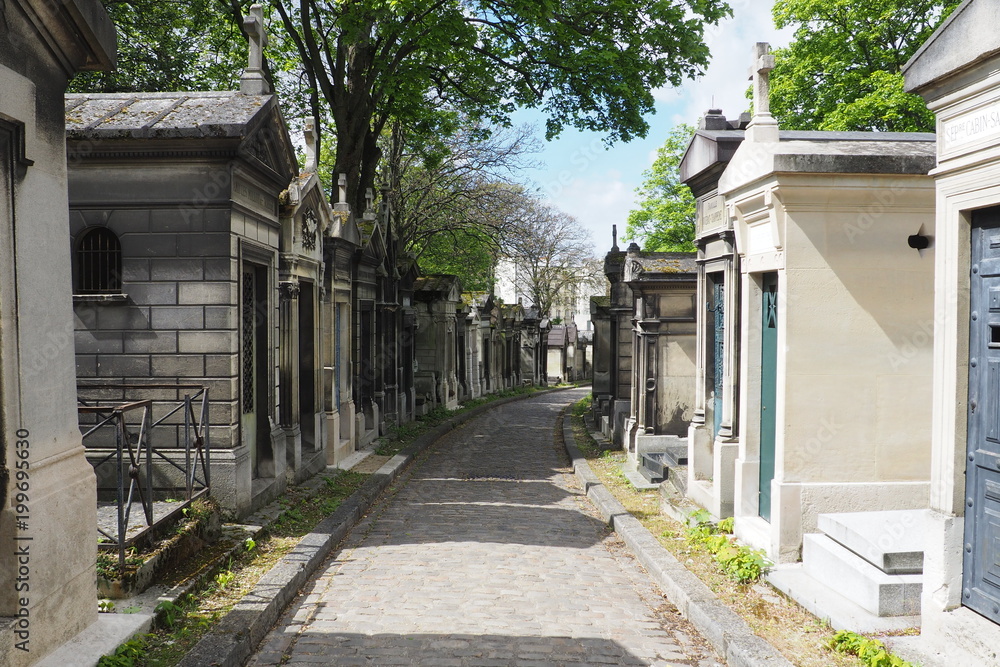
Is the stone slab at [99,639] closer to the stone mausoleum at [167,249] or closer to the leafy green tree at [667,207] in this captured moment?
the stone mausoleum at [167,249]

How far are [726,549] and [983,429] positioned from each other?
3.31 meters

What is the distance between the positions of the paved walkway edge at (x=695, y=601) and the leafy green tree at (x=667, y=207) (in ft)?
71.0

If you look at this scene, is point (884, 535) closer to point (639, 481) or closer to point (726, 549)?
point (726, 549)

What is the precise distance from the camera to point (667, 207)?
3008 centimetres

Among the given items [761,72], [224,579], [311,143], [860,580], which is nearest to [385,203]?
[311,143]

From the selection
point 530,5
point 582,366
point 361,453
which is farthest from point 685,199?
point 582,366

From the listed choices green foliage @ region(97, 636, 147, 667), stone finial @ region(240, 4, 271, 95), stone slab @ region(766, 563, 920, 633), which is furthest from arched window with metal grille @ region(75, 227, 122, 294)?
stone slab @ region(766, 563, 920, 633)

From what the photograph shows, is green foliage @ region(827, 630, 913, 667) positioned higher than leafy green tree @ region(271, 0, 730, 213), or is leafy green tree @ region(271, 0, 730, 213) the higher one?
leafy green tree @ region(271, 0, 730, 213)

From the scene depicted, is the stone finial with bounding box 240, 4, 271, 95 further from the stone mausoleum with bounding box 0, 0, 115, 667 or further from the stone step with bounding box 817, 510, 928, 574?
the stone step with bounding box 817, 510, 928, 574

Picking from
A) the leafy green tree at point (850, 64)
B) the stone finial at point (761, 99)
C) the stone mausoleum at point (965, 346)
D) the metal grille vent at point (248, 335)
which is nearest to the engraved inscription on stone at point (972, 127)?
the stone mausoleum at point (965, 346)

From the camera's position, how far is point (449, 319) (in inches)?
932

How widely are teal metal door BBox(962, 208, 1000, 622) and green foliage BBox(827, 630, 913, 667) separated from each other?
56cm

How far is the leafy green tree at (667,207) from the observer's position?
97.9 feet

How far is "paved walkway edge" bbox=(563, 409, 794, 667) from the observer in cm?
479
